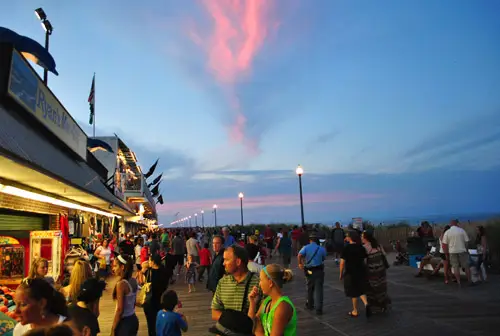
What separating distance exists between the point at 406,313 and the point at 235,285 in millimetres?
6437

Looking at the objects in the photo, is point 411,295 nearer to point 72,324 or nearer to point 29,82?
point 72,324

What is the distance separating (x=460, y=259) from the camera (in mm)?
12539

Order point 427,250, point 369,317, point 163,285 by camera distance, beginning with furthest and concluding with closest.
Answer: point 427,250 < point 369,317 < point 163,285

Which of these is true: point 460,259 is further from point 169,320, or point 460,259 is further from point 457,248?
point 169,320

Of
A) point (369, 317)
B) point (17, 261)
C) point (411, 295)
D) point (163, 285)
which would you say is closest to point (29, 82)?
point (17, 261)

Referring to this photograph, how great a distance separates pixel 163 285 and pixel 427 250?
43.7ft

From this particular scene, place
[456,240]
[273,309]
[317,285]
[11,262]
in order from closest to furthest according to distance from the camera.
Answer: [273,309]
[317,285]
[11,262]
[456,240]

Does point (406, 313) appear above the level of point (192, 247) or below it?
below

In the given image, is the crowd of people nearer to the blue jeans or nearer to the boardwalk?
the blue jeans

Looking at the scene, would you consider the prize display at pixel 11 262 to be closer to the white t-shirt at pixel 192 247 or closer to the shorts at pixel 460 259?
the white t-shirt at pixel 192 247

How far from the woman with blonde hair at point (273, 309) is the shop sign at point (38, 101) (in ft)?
26.5

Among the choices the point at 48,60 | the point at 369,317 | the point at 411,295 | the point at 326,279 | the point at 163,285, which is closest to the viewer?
the point at 163,285

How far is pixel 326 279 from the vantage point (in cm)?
1589

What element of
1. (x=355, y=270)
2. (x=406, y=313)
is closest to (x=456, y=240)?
(x=406, y=313)
